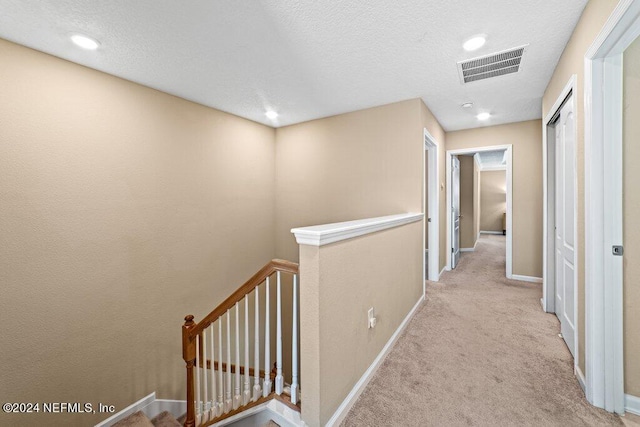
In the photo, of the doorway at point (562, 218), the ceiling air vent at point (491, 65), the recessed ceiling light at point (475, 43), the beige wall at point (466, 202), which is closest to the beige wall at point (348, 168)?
the ceiling air vent at point (491, 65)

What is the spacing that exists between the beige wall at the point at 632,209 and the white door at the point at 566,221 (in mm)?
438

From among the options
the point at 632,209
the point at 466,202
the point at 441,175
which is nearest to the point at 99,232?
the point at 632,209

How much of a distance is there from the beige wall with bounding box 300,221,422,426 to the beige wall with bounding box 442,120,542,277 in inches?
121

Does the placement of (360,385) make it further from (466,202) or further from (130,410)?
(466,202)

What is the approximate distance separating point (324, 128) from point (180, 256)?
254cm

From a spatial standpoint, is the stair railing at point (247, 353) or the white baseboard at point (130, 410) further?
the white baseboard at point (130, 410)

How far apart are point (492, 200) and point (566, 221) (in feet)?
28.1

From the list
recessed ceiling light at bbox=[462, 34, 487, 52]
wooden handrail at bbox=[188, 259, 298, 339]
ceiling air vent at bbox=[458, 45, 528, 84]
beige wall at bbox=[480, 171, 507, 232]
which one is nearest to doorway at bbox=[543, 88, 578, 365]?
ceiling air vent at bbox=[458, 45, 528, 84]

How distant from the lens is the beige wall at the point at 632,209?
4.69 feet

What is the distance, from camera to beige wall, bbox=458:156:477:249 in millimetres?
6258

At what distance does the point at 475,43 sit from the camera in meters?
2.05

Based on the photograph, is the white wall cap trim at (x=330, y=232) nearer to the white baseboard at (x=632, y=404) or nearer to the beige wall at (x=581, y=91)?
the beige wall at (x=581, y=91)

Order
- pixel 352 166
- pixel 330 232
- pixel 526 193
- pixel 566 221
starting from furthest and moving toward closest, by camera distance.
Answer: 1. pixel 526 193
2. pixel 352 166
3. pixel 566 221
4. pixel 330 232

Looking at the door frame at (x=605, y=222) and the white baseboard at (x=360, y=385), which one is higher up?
the door frame at (x=605, y=222)
